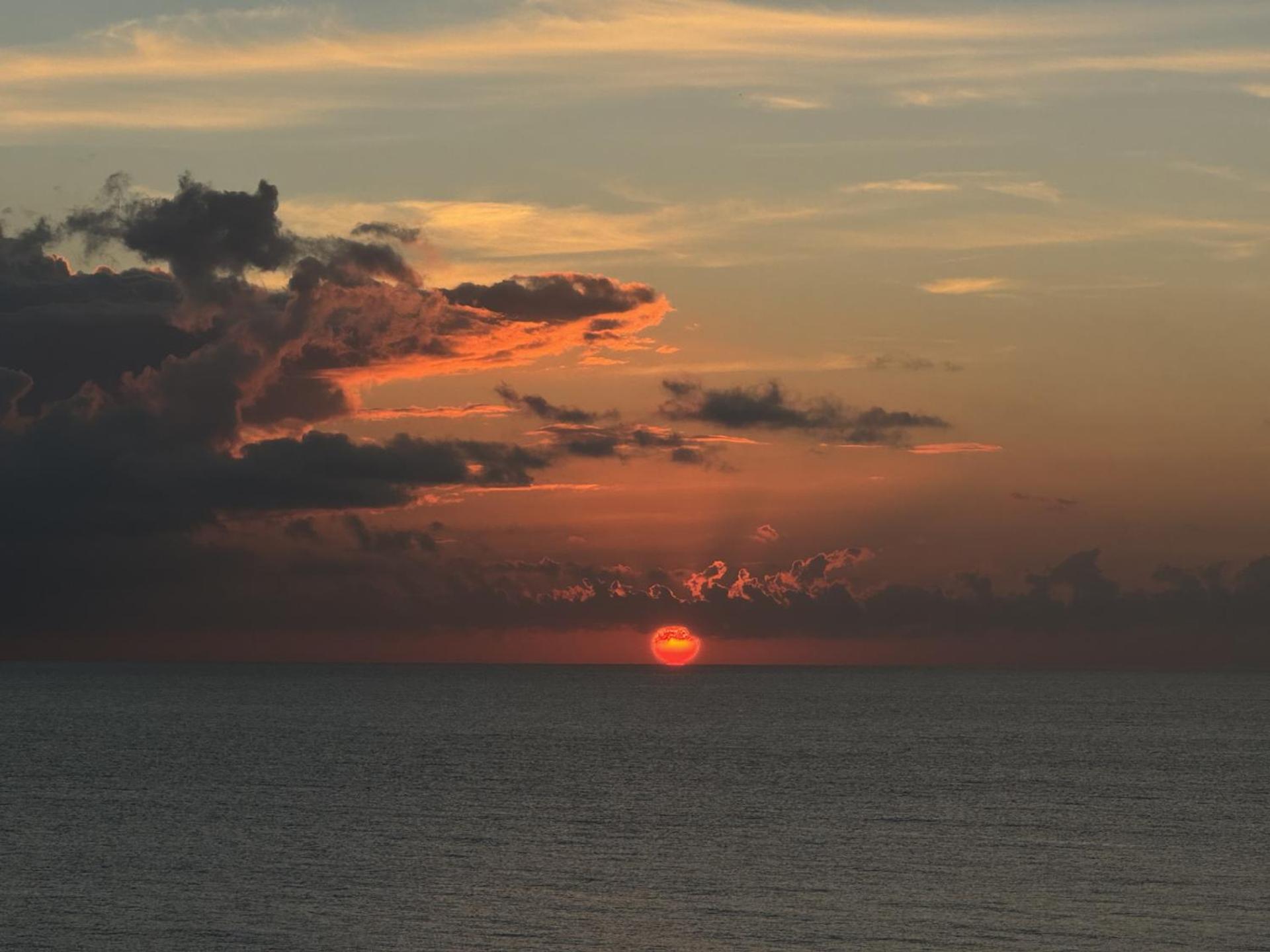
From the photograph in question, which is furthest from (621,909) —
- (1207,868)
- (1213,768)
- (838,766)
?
(1213,768)

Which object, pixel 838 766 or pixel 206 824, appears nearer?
pixel 206 824

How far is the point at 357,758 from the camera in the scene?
570ft

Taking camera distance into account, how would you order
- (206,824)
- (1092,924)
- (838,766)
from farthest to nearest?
(838,766) < (206,824) < (1092,924)

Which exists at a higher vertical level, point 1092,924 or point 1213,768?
point 1092,924

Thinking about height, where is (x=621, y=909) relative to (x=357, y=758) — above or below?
above

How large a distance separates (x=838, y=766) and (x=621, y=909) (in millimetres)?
93376

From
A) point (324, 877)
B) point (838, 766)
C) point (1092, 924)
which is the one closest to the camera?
point (1092, 924)

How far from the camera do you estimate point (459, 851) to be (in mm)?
94938

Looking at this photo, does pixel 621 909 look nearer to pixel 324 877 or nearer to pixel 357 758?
pixel 324 877

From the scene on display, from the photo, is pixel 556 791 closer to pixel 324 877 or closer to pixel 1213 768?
pixel 324 877

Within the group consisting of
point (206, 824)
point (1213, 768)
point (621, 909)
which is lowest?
point (1213, 768)

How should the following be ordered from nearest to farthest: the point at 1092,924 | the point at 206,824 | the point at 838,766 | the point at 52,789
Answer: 1. the point at 1092,924
2. the point at 206,824
3. the point at 52,789
4. the point at 838,766

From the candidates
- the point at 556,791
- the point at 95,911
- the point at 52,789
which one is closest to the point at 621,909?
the point at 95,911

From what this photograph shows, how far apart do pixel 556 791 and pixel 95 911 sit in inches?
2435
